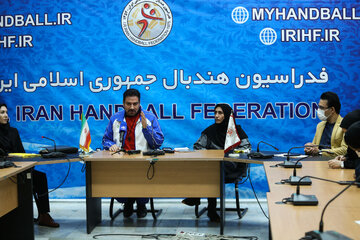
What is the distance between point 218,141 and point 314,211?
3196 millimetres

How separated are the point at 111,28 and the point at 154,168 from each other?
7.05 feet

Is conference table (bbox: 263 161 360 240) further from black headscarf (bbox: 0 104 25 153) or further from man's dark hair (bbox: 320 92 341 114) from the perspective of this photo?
black headscarf (bbox: 0 104 25 153)

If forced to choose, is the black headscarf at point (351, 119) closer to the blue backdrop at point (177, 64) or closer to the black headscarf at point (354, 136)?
the black headscarf at point (354, 136)

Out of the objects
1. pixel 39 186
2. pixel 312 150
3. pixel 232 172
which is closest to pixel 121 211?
pixel 39 186

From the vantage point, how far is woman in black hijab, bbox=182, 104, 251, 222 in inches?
200

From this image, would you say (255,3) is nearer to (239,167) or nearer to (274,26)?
(274,26)

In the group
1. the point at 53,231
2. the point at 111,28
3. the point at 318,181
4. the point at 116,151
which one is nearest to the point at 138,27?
the point at 111,28

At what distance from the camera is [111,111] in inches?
234

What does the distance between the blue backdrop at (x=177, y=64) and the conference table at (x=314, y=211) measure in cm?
263

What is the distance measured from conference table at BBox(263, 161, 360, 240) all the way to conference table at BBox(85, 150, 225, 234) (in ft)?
4.83

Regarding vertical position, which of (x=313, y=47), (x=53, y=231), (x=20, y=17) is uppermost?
(x=20, y=17)

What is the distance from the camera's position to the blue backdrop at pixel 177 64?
18.8 feet

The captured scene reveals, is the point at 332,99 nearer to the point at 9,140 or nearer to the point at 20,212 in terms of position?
the point at 20,212

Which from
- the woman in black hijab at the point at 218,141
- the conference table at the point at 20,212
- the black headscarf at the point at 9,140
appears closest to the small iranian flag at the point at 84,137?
the conference table at the point at 20,212
